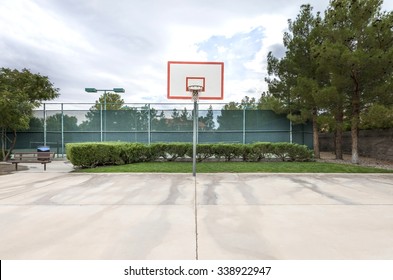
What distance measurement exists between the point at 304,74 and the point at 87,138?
13674 mm

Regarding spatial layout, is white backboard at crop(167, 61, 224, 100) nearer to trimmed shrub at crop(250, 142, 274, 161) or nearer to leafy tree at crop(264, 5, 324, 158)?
trimmed shrub at crop(250, 142, 274, 161)

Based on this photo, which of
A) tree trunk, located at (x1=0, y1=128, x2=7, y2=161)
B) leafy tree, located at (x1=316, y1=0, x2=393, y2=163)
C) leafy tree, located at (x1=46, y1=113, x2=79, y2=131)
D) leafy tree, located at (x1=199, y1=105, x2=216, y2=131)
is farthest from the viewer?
leafy tree, located at (x1=46, y1=113, x2=79, y2=131)

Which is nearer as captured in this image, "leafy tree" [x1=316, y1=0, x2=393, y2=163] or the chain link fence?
"leafy tree" [x1=316, y1=0, x2=393, y2=163]

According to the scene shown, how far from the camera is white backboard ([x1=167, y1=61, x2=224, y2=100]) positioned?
393 inches

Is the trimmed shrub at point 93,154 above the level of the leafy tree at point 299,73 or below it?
below

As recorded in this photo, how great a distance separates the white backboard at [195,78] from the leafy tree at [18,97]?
28.9 ft

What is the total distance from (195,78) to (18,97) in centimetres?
1002

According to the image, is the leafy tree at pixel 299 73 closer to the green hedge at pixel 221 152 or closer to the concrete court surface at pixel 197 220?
the green hedge at pixel 221 152

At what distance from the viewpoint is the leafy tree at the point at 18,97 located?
12289 millimetres

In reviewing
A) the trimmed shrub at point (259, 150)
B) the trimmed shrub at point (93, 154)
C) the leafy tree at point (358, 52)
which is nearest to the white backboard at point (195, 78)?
the trimmed shrub at point (259, 150)

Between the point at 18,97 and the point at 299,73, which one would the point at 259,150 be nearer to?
the point at 299,73

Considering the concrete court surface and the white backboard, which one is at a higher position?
the white backboard

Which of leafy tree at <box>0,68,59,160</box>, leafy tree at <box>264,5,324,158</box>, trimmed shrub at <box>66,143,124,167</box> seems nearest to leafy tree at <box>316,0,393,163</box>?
leafy tree at <box>264,5,324,158</box>

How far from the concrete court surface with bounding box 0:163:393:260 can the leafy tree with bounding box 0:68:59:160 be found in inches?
272
